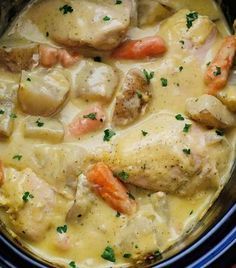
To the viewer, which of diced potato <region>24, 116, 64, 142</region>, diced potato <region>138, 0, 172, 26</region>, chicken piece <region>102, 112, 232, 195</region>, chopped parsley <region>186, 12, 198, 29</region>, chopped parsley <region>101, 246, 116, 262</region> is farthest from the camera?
diced potato <region>138, 0, 172, 26</region>

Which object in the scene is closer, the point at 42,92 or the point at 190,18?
the point at 42,92

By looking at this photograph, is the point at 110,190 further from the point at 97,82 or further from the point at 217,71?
the point at 217,71

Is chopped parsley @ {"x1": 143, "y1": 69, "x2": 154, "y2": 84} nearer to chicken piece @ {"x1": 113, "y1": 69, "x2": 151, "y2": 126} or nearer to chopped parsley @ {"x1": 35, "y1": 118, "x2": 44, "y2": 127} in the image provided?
chicken piece @ {"x1": 113, "y1": 69, "x2": 151, "y2": 126}

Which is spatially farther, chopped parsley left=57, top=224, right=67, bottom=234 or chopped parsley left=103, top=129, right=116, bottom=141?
chopped parsley left=103, top=129, right=116, bottom=141

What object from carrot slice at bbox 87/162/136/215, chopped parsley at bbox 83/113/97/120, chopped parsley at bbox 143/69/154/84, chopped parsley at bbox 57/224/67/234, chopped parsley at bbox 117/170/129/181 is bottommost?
chopped parsley at bbox 57/224/67/234

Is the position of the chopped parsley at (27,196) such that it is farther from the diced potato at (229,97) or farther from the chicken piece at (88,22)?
the diced potato at (229,97)

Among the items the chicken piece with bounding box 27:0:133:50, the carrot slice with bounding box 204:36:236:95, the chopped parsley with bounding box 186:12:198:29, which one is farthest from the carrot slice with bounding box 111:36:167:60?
the carrot slice with bounding box 204:36:236:95

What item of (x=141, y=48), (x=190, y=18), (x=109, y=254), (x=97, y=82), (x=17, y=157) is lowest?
(x=109, y=254)

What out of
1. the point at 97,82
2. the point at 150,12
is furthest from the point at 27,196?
the point at 150,12
